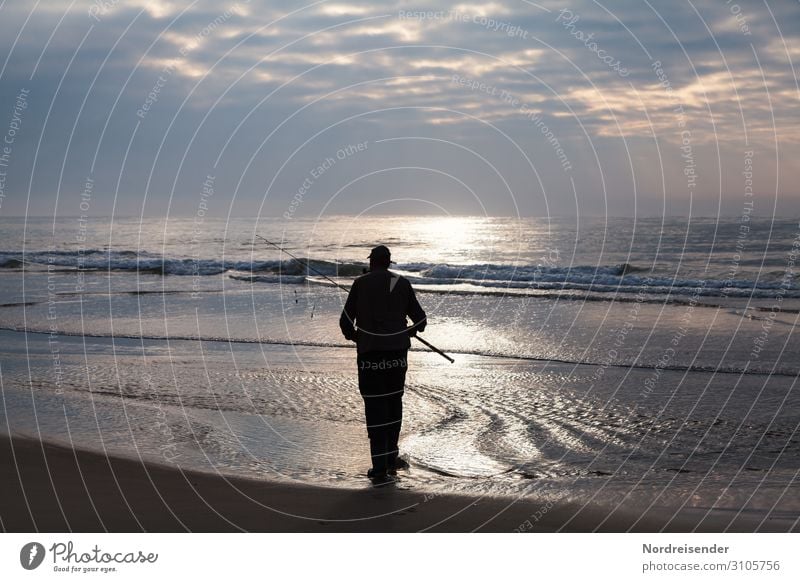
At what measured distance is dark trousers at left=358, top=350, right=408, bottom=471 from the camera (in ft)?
26.9

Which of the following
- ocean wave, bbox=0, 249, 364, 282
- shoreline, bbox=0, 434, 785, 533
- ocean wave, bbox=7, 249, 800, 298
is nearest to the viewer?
shoreline, bbox=0, 434, 785, 533

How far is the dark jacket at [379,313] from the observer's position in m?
8.20

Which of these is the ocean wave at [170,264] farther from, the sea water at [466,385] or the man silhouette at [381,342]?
the man silhouette at [381,342]

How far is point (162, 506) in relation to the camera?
6.90 meters

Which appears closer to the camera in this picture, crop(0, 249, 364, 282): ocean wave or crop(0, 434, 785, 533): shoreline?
crop(0, 434, 785, 533): shoreline

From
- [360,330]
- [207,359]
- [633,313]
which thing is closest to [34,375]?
[207,359]

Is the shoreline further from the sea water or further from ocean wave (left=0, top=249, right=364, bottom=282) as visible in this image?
ocean wave (left=0, top=249, right=364, bottom=282)

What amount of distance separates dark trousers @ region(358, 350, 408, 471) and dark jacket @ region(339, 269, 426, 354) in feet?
0.31

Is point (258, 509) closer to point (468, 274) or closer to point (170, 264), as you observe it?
point (468, 274)

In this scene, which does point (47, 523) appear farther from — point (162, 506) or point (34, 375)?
point (34, 375)
